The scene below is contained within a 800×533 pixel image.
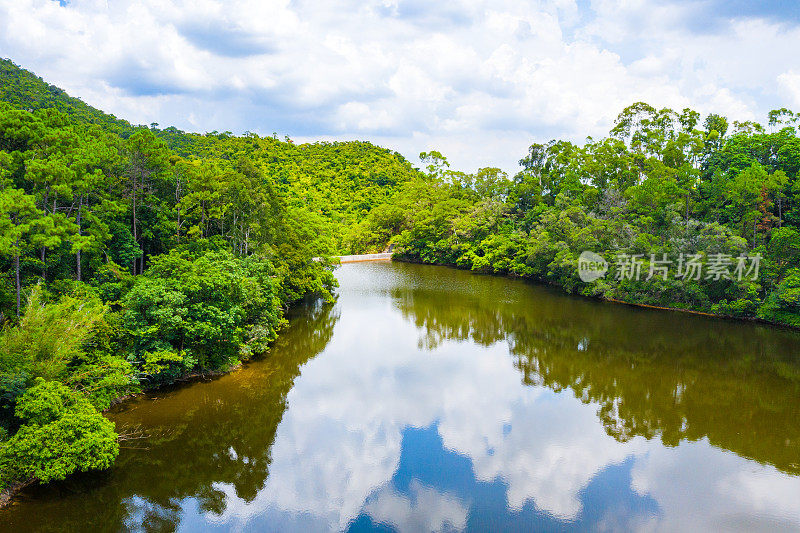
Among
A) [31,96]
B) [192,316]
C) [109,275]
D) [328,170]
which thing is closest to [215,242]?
[109,275]

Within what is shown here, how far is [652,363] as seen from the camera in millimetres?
15195

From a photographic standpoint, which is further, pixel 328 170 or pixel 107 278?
pixel 328 170

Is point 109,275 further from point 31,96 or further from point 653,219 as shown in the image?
point 653,219

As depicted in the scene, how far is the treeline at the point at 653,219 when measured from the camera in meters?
20.6

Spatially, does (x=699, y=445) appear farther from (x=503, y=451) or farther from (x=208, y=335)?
(x=208, y=335)

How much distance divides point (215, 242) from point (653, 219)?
21429 millimetres

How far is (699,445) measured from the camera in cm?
1027

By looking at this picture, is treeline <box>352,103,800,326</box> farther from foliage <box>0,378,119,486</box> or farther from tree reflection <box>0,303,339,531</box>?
foliage <box>0,378,119,486</box>

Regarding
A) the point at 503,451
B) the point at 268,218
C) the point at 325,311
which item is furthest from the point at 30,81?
the point at 503,451

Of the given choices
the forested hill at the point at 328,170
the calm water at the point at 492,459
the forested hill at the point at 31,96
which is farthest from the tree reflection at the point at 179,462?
the forested hill at the point at 328,170

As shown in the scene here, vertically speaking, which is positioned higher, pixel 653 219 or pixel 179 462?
pixel 653 219

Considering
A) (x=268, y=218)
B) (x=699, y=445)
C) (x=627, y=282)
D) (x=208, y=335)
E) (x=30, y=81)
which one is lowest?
(x=699, y=445)

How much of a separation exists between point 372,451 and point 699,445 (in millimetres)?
7083

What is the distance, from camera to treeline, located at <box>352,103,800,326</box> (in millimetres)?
20578
